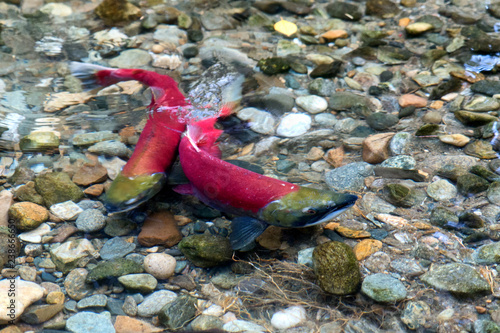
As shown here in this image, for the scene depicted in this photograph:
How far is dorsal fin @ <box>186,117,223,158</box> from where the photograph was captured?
4.09 m

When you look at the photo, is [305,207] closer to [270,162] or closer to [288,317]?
[288,317]

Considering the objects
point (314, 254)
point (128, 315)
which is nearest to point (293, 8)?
point (314, 254)

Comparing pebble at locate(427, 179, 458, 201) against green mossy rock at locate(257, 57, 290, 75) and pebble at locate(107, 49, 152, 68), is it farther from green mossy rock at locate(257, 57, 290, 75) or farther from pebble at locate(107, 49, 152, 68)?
pebble at locate(107, 49, 152, 68)

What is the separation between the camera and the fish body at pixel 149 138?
11.7ft

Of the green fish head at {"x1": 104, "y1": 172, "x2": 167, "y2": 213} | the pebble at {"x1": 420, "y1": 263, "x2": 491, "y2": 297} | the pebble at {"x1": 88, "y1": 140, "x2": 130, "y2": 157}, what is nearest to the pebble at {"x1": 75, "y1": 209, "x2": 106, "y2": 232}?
the green fish head at {"x1": 104, "y1": 172, "x2": 167, "y2": 213}

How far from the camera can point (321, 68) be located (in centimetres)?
536

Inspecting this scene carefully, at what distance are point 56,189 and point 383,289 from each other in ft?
9.30

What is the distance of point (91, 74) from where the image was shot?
17.3 feet

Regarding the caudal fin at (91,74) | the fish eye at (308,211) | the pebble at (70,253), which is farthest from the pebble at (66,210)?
the fish eye at (308,211)

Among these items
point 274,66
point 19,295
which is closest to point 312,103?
point 274,66

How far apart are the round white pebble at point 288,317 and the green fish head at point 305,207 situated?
0.59 meters

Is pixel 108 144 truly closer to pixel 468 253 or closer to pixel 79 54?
pixel 79 54

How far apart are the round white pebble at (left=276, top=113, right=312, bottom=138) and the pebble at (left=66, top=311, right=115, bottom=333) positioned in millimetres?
2433

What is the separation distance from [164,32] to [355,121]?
3171 mm
